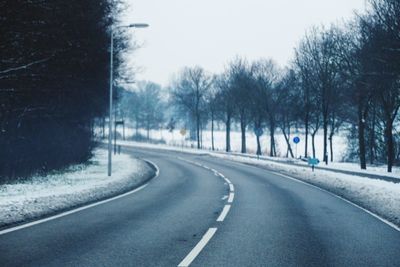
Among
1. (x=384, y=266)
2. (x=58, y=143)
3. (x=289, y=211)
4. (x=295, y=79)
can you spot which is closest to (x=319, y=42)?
(x=295, y=79)

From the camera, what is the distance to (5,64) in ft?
42.2

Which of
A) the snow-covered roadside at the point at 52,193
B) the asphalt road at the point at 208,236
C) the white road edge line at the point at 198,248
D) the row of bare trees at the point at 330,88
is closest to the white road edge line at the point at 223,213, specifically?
the asphalt road at the point at 208,236

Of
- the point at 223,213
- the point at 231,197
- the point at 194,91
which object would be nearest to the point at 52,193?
the point at 223,213

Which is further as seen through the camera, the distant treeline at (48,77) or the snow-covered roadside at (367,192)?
the distant treeline at (48,77)

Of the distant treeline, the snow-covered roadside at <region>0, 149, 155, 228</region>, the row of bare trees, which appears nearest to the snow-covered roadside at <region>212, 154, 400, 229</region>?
the row of bare trees

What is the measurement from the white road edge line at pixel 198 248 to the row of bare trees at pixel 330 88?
15083 mm

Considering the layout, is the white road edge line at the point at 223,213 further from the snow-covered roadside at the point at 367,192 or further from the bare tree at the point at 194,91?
the bare tree at the point at 194,91

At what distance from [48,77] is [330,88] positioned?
26.3m

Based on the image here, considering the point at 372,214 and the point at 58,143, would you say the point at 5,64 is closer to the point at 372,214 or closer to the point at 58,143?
the point at 58,143

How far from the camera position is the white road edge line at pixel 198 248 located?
5660 mm

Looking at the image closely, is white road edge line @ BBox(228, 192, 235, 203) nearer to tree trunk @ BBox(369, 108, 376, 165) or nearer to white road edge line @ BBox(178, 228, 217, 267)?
white road edge line @ BBox(178, 228, 217, 267)

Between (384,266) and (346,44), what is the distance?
85.0ft

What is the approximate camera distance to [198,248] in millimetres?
6453

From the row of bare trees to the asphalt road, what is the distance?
40.7 ft
